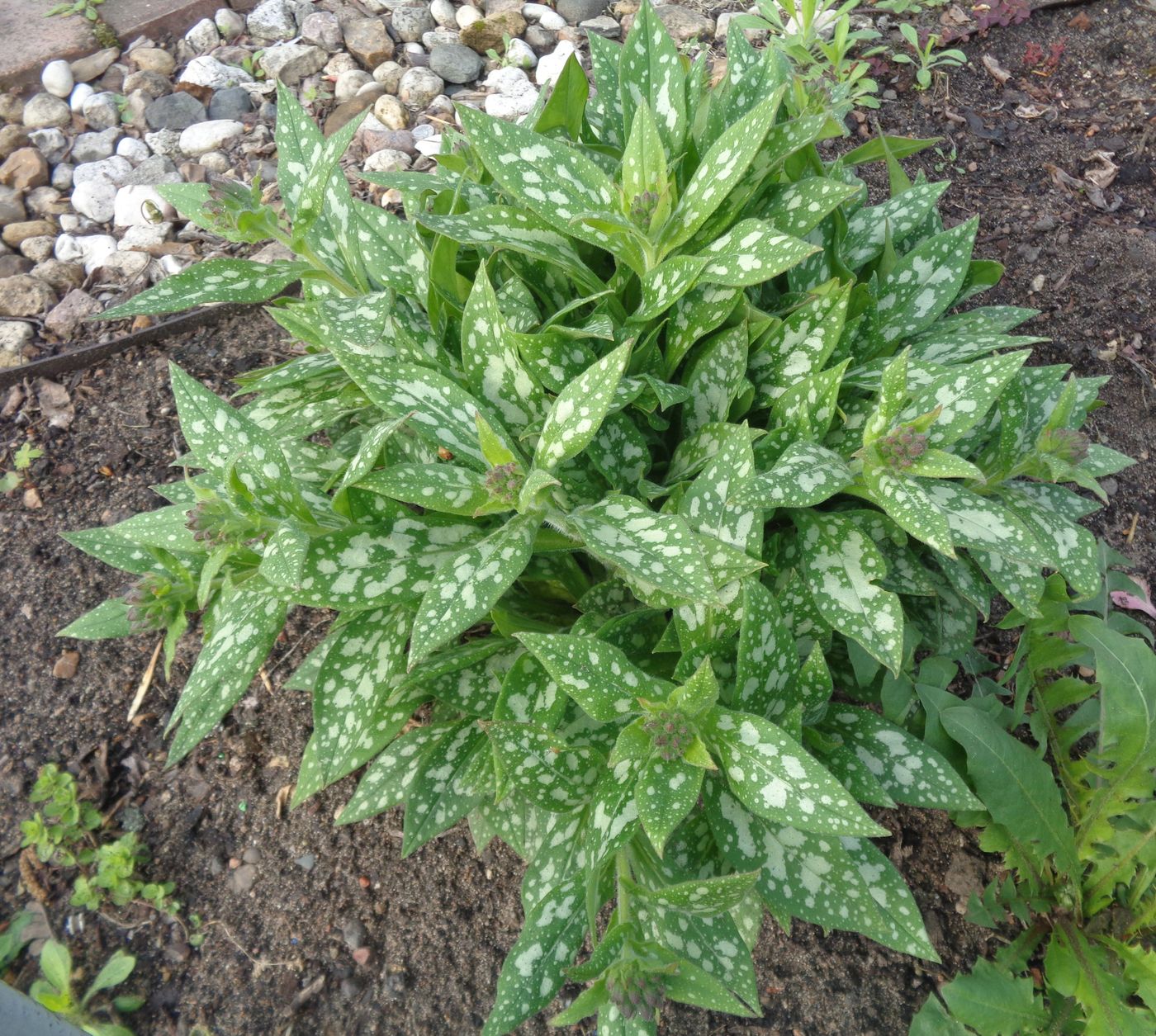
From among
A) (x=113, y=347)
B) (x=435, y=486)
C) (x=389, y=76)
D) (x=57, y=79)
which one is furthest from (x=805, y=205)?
(x=57, y=79)

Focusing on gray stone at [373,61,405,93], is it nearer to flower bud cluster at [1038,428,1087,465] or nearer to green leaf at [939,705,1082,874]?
flower bud cluster at [1038,428,1087,465]

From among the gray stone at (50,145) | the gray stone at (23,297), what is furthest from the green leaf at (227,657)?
the gray stone at (50,145)

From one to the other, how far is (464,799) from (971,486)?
1301 millimetres

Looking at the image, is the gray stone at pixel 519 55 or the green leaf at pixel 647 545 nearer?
the green leaf at pixel 647 545

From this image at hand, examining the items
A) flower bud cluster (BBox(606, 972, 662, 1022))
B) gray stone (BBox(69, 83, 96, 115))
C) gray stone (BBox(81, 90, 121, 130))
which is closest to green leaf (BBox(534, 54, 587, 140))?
flower bud cluster (BBox(606, 972, 662, 1022))

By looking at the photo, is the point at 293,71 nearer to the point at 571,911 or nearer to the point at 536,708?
the point at 536,708

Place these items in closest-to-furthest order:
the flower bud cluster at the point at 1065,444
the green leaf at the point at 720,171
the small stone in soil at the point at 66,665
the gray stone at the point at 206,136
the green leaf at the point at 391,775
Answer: the green leaf at the point at 720,171 < the flower bud cluster at the point at 1065,444 < the green leaf at the point at 391,775 < the small stone in soil at the point at 66,665 < the gray stone at the point at 206,136

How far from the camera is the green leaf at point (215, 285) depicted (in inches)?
69.7

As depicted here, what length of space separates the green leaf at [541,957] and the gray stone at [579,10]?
376 centimetres

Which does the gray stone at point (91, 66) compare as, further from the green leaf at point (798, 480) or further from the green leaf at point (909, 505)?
the green leaf at point (909, 505)

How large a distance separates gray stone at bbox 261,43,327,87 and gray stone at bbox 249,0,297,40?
157mm

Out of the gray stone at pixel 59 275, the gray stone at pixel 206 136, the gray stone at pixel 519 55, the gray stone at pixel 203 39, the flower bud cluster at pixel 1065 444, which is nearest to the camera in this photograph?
the flower bud cluster at pixel 1065 444

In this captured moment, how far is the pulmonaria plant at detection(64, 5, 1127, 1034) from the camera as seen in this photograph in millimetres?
1493

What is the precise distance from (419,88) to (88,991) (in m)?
3.46
